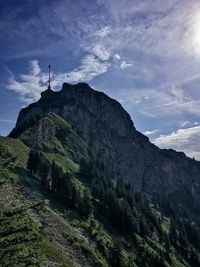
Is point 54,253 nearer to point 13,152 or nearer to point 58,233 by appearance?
point 58,233

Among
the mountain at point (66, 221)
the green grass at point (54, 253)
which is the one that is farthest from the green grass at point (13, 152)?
the green grass at point (54, 253)

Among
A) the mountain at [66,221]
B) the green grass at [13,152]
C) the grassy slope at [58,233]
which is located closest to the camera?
the grassy slope at [58,233]

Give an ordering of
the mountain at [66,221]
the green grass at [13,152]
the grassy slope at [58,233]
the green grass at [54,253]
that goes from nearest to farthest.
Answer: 1. the green grass at [54,253]
2. the grassy slope at [58,233]
3. the mountain at [66,221]
4. the green grass at [13,152]

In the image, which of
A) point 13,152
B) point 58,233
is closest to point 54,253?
point 58,233

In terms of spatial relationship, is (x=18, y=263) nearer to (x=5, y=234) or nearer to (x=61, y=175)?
(x=5, y=234)

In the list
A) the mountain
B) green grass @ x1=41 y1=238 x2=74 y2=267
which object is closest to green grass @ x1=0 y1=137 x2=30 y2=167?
the mountain

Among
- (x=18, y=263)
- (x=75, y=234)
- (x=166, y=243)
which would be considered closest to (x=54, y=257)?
(x=18, y=263)

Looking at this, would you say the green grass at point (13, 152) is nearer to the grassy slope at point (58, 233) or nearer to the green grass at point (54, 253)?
the grassy slope at point (58, 233)

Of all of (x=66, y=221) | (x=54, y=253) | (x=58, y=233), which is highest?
(x=66, y=221)

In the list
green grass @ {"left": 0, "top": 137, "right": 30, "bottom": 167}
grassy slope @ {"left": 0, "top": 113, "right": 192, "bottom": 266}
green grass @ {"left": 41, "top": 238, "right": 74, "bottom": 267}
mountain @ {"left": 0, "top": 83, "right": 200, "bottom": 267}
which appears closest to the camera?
green grass @ {"left": 41, "top": 238, "right": 74, "bottom": 267}

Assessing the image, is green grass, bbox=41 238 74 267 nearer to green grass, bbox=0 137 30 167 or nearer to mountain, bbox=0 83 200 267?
mountain, bbox=0 83 200 267

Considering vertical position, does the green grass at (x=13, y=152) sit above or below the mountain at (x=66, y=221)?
above

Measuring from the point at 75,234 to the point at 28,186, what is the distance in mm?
29918

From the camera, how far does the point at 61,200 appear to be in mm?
112750
